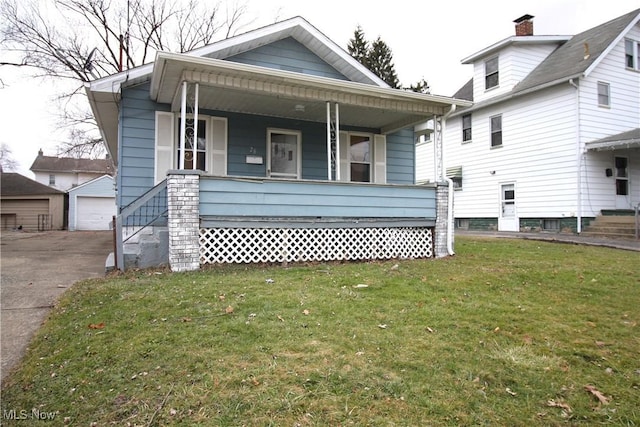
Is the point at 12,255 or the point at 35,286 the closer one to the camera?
the point at 35,286

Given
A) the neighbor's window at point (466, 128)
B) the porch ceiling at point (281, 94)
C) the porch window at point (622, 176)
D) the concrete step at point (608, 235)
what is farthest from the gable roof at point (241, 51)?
the porch window at point (622, 176)

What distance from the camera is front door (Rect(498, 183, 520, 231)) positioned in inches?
617

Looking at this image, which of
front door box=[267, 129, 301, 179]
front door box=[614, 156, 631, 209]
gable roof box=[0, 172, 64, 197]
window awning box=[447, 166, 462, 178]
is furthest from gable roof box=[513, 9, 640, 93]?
gable roof box=[0, 172, 64, 197]

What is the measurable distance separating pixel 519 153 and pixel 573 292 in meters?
11.6

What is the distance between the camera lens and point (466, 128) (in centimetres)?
1808

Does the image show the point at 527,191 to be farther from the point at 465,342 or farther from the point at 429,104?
the point at 465,342

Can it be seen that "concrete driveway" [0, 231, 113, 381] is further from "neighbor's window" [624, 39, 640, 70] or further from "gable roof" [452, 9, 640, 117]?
"neighbor's window" [624, 39, 640, 70]

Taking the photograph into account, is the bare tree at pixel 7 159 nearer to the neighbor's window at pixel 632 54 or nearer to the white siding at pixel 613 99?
the white siding at pixel 613 99

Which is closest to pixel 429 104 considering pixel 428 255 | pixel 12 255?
pixel 428 255

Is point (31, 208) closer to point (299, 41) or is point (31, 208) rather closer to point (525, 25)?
point (299, 41)

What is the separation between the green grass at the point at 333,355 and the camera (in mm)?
2410

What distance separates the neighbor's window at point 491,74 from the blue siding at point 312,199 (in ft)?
35.6

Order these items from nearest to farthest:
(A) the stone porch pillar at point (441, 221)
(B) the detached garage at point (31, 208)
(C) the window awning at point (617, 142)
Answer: (A) the stone porch pillar at point (441, 221) → (C) the window awning at point (617, 142) → (B) the detached garage at point (31, 208)

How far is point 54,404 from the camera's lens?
246 centimetres
